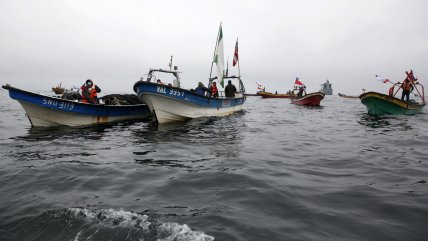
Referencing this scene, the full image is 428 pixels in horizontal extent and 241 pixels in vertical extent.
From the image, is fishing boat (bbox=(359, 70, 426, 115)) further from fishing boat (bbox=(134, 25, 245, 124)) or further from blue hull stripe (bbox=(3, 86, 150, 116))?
blue hull stripe (bbox=(3, 86, 150, 116))

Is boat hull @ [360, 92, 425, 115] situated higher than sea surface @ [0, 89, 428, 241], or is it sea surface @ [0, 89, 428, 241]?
boat hull @ [360, 92, 425, 115]

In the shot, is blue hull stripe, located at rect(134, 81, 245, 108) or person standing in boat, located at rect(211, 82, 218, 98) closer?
blue hull stripe, located at rect(134, 81, 245, 108)

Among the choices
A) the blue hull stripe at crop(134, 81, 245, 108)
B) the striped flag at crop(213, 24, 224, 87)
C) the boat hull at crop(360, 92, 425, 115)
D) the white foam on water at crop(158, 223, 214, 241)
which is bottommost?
the white foam on water at crop(158, 223, 214, 241)

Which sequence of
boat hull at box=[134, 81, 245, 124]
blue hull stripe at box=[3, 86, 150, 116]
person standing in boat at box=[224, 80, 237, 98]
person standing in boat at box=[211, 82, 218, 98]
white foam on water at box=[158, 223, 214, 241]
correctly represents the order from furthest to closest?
person standing in boat at box=[224, 80, 237, 98] → person standing in boat at box=[211, 82, 218, 98] → boat hull at box=[134, 81, 245, 124] → blue hull stripe at box=[3, 86, 150, 116] → white foam on water at box=[158, 223, 214, 241]

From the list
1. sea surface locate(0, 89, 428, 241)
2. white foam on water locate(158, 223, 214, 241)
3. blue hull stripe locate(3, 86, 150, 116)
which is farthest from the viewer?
blue hull stripe locate(3, 86, 150, 116)

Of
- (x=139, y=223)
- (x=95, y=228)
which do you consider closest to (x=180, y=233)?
(x=139, y=223)

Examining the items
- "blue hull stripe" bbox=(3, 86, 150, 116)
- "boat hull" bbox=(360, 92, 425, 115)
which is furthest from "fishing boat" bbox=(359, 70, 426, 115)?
"blue hull stripe" bbox=(3, 86, 150, 116)

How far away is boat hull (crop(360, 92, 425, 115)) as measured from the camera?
64.3 ft

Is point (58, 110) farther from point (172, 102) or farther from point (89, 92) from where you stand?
point (172, 102)

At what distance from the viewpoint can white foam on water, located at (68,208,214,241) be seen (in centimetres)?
351

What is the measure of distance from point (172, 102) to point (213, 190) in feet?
32.2

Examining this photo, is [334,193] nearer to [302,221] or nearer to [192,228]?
[302,221]

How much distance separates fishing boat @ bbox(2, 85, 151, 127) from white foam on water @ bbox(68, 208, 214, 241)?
981 centimetres

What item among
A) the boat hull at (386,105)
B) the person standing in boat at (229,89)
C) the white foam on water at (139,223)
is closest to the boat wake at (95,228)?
the white foam on water at (139,223)
